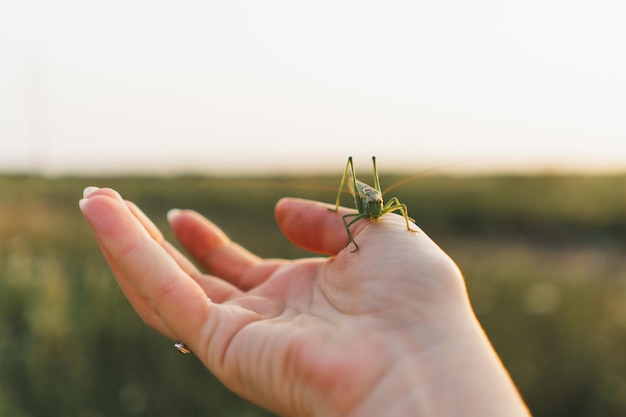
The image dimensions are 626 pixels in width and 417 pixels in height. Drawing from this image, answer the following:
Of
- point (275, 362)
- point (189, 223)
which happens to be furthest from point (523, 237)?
point (275, 362)

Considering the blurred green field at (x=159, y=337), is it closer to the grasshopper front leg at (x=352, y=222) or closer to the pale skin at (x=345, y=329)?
the grasshopper front leg at (x=352, y=222)

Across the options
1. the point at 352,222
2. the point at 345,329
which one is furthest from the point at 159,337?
the point at 345,329

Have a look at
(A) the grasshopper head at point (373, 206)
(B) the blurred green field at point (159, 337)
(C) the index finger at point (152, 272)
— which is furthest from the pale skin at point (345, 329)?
(B) the blurred green field at point (159, 337)

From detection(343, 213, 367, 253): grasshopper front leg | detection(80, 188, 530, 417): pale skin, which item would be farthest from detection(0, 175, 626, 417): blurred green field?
detection(80, 188, 530, 417): pale skin

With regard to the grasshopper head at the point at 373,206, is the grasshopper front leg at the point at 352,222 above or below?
below

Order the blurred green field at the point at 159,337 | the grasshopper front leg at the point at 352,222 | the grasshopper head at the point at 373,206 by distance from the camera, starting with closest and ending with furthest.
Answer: the grasshopper front leg at the point at 352,222 < the grasshopper head at the point at 373,206 < the blurred green field at the point at 159,337

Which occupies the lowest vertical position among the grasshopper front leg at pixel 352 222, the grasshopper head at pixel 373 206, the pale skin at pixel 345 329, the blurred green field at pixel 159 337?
the blurred green field at pixel 159 337

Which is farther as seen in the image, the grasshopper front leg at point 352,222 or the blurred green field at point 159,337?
the blurred green field at point 159,337

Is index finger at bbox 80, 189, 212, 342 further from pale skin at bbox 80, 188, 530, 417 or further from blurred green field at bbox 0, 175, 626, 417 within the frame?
blurred green field at bbox 0, 175, 626, 417
